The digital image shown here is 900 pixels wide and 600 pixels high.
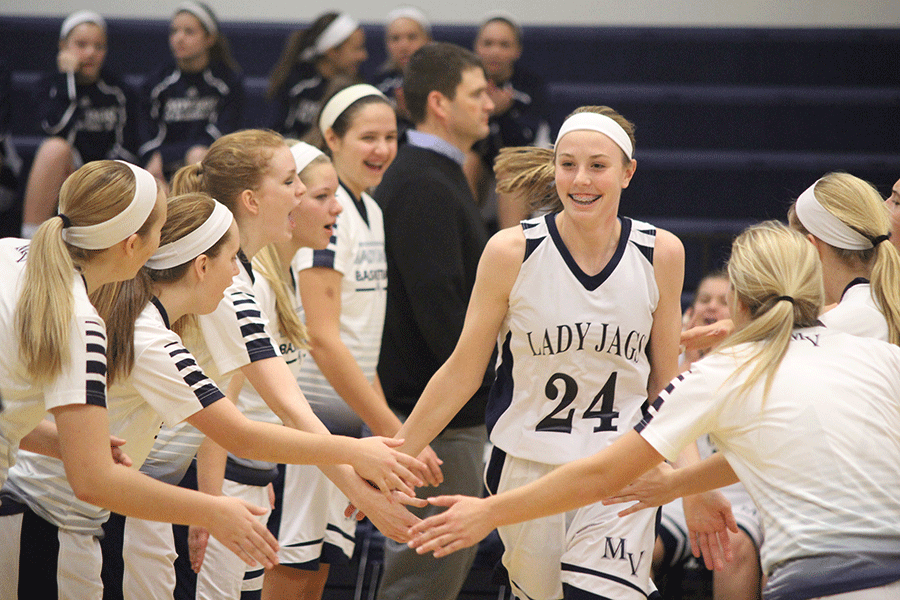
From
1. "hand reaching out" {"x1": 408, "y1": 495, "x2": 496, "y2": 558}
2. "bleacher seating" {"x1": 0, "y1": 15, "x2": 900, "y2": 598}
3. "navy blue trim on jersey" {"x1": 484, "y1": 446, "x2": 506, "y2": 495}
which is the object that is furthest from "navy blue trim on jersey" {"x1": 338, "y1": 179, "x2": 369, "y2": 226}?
"bleacher seating" {"x1": 0, "y1": 15, "x2": 900, "y2": 598}

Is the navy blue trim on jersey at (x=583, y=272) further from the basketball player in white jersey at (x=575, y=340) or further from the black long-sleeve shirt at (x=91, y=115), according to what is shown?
the black long-sleeve shirt at (x=91, y=115)

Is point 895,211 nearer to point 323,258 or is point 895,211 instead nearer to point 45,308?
point 323,258

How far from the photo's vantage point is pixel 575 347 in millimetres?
2811

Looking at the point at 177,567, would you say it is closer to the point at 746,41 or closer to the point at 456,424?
the point at 456,424

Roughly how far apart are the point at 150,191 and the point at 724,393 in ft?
4.87

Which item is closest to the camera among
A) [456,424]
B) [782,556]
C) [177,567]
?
[782,556]

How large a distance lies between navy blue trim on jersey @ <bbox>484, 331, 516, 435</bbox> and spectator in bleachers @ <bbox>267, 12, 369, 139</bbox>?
3786 mm

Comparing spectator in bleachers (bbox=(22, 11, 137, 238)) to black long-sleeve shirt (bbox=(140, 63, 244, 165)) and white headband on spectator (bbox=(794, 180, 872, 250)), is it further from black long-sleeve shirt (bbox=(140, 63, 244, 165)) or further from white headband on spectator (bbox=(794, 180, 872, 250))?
white headband on spectator (bbox=(794, 180, 872, 250))

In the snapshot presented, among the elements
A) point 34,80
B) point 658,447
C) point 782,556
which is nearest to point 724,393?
point 658,447

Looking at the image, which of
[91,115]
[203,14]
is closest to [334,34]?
[203,14]

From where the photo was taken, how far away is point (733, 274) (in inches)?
94.0

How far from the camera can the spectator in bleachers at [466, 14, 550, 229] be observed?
6016mm

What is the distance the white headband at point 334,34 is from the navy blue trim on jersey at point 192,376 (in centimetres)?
426

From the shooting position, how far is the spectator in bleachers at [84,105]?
654 cm
